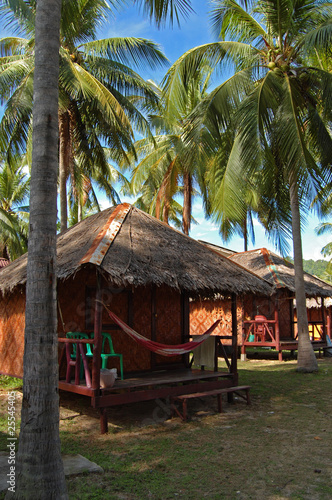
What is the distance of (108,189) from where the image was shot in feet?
46.8

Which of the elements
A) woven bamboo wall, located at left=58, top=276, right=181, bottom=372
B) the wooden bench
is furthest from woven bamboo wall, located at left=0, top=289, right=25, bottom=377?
the wooden bench

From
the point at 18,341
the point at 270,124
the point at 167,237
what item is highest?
the point at 270,124

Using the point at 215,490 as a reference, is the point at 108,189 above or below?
above

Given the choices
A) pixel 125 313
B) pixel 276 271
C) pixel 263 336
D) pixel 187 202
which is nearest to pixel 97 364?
pixel 125 313

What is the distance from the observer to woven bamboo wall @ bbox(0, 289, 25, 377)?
769 cm

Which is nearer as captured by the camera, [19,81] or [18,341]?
[18,341]

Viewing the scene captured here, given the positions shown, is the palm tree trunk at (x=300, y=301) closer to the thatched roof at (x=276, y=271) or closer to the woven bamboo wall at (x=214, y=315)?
the thatched roof at (x=276, y=271)

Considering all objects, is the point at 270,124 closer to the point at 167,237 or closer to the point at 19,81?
the point at 167,237

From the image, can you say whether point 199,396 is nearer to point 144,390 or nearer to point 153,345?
point 144,390

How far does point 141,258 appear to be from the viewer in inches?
255

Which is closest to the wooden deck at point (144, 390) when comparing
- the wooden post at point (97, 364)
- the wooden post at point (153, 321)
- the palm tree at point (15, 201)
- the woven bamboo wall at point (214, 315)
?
the wooden post at point (97, 364)

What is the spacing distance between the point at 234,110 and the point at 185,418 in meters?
6.73

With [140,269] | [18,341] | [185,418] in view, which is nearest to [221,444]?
[185,418]

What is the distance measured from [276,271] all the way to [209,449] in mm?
10554
